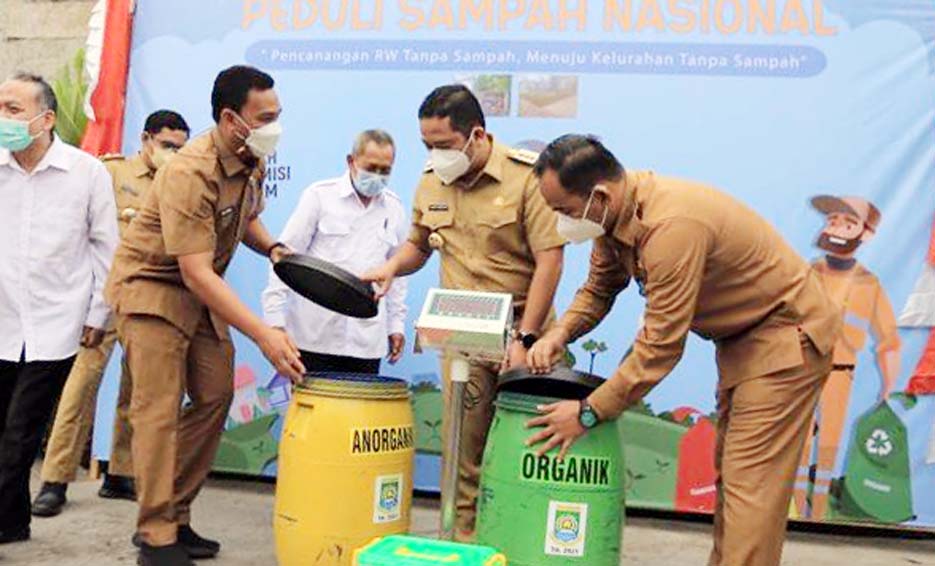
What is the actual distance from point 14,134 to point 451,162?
1.34 meters

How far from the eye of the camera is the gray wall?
5.04 m

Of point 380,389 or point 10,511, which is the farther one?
point 10,511

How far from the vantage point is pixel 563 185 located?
2.50m

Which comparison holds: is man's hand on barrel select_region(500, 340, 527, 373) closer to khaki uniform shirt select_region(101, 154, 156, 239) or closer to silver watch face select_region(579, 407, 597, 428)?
silver watch face select_region(579, 407, 597, 428)

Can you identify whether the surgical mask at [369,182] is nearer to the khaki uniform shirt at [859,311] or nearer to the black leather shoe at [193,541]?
the black leather shoe at [193,541]

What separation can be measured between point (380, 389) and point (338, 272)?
0.34 metres

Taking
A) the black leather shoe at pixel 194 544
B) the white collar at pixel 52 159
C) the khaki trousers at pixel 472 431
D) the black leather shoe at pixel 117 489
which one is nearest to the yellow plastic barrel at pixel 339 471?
the khaki trousers at pixel 472 431

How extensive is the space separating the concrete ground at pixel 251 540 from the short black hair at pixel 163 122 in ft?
4.71

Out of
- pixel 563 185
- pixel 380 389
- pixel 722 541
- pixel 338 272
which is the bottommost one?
pixel 722 541

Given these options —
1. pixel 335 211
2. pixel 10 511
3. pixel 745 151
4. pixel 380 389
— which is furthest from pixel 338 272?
pixel 745 151

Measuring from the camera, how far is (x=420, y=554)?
2.19 meters

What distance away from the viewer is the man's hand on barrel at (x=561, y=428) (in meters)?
2.53

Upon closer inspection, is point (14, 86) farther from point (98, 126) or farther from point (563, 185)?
point (563, 185)

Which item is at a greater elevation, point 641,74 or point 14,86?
point 641,74
